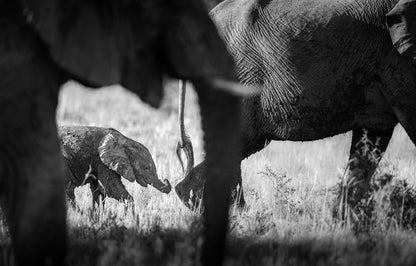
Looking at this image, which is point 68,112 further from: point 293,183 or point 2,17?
point 2,17

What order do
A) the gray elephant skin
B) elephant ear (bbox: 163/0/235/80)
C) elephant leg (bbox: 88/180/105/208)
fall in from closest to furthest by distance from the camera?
the gray elephant skin < elephant ear (bbox: 163/0/235/80) < elephant leg (bbox: 88/180/105/208)

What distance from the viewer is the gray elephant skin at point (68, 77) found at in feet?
12.7

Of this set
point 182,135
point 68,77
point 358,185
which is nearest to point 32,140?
point 68,77

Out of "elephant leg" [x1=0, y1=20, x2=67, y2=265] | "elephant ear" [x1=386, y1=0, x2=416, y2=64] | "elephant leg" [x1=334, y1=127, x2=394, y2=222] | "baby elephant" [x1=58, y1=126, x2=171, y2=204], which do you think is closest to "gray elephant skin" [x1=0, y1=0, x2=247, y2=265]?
"elephant leg" [x1=0, y1=20, x2=67, y2=265]

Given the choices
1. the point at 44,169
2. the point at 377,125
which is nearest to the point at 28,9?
the point at 44,169

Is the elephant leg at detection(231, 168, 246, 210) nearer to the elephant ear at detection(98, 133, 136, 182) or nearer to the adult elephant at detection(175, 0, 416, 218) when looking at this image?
the adult elephant at detection(175, 0, 416, 218)

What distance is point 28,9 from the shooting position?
383 centimetres

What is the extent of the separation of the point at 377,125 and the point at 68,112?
35.5ft

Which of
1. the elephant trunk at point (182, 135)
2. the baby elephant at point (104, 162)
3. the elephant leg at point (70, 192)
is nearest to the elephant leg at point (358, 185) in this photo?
the elephant trunk at point (182, 135)

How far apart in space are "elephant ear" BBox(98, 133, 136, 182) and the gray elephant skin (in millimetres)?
3052

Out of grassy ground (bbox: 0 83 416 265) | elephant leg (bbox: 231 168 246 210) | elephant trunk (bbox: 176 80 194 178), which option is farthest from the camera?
elephant leg (bbox: 231 168 246 210)

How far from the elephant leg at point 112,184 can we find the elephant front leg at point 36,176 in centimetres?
308

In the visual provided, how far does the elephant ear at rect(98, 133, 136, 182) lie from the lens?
23.4 ft

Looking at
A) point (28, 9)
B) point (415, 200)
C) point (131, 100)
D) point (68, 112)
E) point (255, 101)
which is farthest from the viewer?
point (131, 100)
